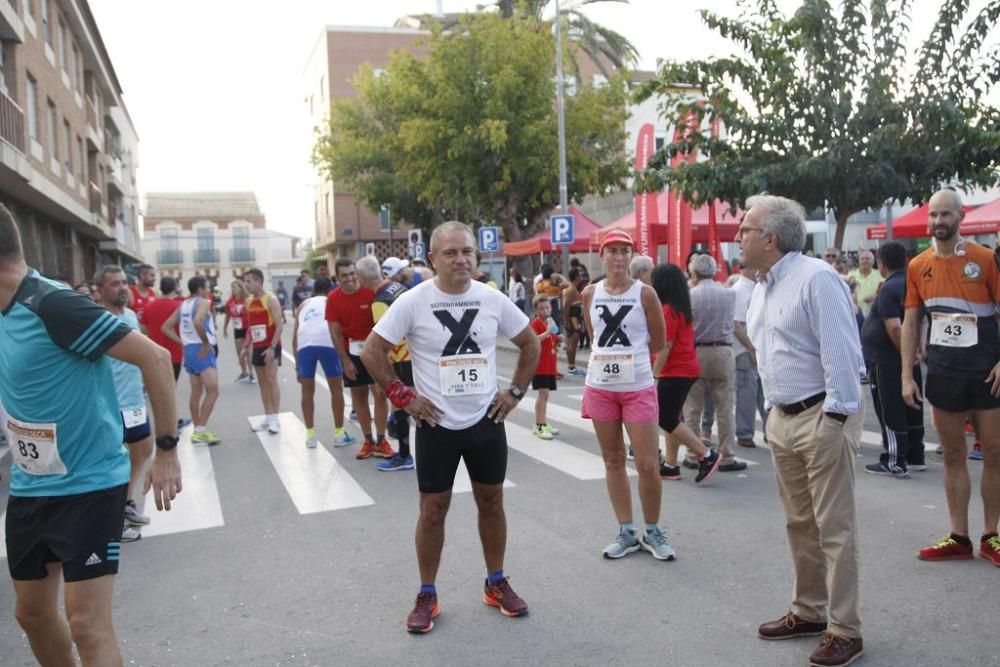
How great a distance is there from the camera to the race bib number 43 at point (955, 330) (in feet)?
16.1

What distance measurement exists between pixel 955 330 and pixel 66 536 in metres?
4.68

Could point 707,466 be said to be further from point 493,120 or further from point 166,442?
point 493,120

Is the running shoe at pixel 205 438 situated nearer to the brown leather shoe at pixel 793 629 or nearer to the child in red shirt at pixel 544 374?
the child in red shirt at pixel 544 374

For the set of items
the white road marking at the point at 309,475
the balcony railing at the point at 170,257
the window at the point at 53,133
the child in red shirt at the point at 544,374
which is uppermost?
the window at the point at 53,133

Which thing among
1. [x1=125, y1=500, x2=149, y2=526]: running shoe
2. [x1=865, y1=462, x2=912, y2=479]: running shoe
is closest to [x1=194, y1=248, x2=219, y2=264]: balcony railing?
[x1=125, y1=500, x2=149, y2=526]: running shoe

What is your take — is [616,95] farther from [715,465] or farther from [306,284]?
[715,465]

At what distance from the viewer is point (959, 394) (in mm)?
A: 4875

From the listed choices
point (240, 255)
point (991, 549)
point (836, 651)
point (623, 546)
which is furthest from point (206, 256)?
point (836, 651)

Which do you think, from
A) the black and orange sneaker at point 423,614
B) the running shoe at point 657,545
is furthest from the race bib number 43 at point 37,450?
the running shoe at point 657,545

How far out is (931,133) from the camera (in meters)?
12.3

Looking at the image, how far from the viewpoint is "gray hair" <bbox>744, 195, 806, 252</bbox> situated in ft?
12.4

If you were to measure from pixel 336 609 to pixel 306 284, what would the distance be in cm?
1809

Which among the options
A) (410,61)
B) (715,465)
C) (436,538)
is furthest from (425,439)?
(410,61)

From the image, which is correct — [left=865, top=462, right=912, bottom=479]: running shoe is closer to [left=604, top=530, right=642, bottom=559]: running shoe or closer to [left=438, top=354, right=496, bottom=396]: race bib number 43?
[left=604, top=530, right=642, bottom=559]: running shoe
